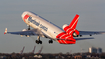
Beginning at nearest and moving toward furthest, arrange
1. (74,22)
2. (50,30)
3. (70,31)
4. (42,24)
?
(70,31) → (74,22) → (50,30) → (42,24)

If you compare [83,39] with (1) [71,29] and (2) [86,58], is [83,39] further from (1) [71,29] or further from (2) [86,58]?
(2) [86,58]

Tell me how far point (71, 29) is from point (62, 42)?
17.5 ft

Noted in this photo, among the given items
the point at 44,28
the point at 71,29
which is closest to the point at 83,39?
the point at 71,29

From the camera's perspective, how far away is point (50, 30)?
119375 millimetres

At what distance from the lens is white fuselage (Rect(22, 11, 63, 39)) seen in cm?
11800

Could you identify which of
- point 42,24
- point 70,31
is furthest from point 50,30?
point 70,31

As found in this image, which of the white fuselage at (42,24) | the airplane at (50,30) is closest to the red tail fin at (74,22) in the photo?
the airplane at (50,30)

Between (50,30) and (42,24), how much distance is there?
6425mm

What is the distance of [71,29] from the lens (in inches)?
4456

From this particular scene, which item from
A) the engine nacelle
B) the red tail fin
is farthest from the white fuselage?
the red tail fin

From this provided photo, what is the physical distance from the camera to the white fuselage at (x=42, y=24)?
11800cm

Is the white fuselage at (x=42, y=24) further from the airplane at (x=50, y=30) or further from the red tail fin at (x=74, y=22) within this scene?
the red tail fin at (x=74, y=22)

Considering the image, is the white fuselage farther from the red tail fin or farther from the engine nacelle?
the red tail fin

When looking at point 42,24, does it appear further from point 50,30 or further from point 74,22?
point 74,22
